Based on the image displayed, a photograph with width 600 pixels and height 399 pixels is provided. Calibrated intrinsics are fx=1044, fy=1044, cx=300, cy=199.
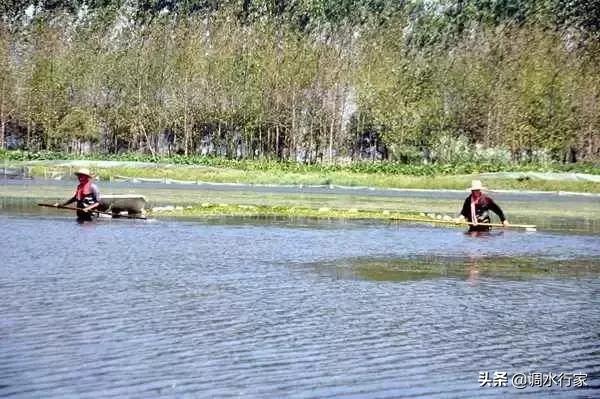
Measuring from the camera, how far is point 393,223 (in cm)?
3325

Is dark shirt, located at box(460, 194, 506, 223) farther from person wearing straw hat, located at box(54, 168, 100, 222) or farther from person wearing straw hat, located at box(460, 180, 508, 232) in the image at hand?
person wearing straw hat, located at box(54, 168, 100, 222)

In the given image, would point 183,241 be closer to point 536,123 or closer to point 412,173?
point 412,173

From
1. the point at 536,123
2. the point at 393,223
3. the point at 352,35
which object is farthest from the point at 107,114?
the point at 393,223

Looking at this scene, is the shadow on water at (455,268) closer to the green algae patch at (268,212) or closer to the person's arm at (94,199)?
the person's arm at (94,199)

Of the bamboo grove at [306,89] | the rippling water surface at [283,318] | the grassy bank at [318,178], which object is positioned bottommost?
the grassy bank at [318,178]

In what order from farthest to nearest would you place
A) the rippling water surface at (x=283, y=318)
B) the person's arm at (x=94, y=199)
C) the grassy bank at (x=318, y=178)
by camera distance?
the grassy bank at (x=318, y=178) → the person's arm at (x=94, y=199) → the rippling water surface at (x=283, y=318)

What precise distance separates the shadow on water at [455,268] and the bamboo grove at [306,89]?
174 ft

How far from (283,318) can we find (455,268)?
792cm

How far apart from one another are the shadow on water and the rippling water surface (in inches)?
1.8

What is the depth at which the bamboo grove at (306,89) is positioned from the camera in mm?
78125

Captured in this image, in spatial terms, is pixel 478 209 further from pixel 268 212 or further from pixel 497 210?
pixel 268 212

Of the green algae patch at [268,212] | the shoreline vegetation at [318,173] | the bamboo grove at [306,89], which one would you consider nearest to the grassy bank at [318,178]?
the shoreline vegetation at [318,173]

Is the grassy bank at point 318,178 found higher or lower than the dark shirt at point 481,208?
lower

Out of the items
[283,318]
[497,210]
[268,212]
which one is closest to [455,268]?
[283,318]
